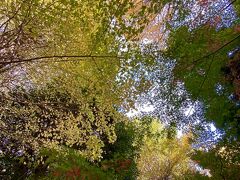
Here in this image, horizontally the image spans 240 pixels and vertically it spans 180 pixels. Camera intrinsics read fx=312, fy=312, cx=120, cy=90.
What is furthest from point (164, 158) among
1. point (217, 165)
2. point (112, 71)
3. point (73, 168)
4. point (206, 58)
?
point (112, 71)

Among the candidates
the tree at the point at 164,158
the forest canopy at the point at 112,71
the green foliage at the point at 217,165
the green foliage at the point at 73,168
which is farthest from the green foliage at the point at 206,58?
the tree at the point at 164,158

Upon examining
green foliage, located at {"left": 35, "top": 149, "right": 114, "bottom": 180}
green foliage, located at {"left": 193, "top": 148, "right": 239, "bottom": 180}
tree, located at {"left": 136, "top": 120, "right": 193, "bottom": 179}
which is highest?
tree, located at {"left": 136, "top": 120, "right": 193, "bottom": 179}

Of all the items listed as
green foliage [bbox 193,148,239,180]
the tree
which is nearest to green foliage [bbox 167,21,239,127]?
green foliage [bbox 193,148,239,180]

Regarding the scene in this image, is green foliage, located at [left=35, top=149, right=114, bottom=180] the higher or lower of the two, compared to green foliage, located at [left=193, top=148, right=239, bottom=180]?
lower

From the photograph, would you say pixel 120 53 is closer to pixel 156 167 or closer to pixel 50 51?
pixel 50 51

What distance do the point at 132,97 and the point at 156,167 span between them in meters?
12.5

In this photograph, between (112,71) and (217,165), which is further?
(217,165)

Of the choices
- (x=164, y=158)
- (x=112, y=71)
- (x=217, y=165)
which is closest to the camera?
Result: (x=112, y=71)

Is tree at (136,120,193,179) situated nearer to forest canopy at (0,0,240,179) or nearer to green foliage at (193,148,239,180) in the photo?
forest canopy at (0,0,240,179)

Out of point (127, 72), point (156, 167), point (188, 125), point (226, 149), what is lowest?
point (127, 72)

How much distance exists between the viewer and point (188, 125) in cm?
970

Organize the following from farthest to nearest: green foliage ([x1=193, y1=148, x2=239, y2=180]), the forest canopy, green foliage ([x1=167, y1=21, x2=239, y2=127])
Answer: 1. green foliage ([x1=193, y1=148, x2=239, y2=180])
2. green foliage ([x1=167, y1=21, x2=239, y2=127])
3. the forest canopy

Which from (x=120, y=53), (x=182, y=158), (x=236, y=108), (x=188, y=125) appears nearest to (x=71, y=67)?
(x=120, y=53)

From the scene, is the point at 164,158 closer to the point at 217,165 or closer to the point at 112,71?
the point at 217,165
